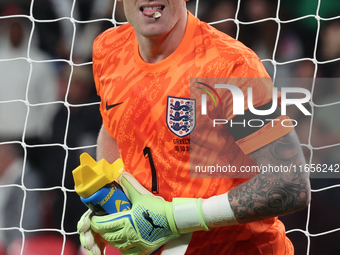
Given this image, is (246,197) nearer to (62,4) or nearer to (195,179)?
(195,179)

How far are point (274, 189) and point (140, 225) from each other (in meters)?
0.30

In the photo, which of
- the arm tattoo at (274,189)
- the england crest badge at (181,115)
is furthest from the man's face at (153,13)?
the arm tattoo at (274,189)

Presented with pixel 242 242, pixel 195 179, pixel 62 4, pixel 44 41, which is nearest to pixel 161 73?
pixel 195 179

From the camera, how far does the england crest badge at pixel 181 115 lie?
861 millimetres

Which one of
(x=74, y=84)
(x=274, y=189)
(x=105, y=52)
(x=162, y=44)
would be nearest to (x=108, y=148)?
(x=105, y=52)

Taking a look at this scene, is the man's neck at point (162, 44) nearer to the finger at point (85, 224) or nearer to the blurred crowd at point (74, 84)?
the finger at point (85, 224)

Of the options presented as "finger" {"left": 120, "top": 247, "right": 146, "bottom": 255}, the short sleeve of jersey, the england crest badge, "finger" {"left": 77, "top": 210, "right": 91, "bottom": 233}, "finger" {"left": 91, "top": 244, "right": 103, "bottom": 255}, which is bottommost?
"finger" {"left": 91, "top": 244, "right": 103, "bottom": 255}

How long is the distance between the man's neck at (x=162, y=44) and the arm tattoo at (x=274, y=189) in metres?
0.33

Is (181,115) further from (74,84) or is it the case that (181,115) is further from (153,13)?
(74,84)

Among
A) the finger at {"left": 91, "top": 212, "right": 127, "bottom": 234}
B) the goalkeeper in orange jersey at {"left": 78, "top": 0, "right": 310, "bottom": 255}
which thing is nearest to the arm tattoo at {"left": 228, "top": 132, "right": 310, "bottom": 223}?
the goalkeeper in orange jersey at {"left": 78, "top": 0, "right": 310, "bottom": 255}

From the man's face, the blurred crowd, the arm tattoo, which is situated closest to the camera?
the arm tattoo

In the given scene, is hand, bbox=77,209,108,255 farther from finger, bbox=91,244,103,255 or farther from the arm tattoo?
the arm tattoo

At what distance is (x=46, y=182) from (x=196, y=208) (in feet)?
3.76

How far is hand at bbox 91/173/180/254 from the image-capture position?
0.80m
